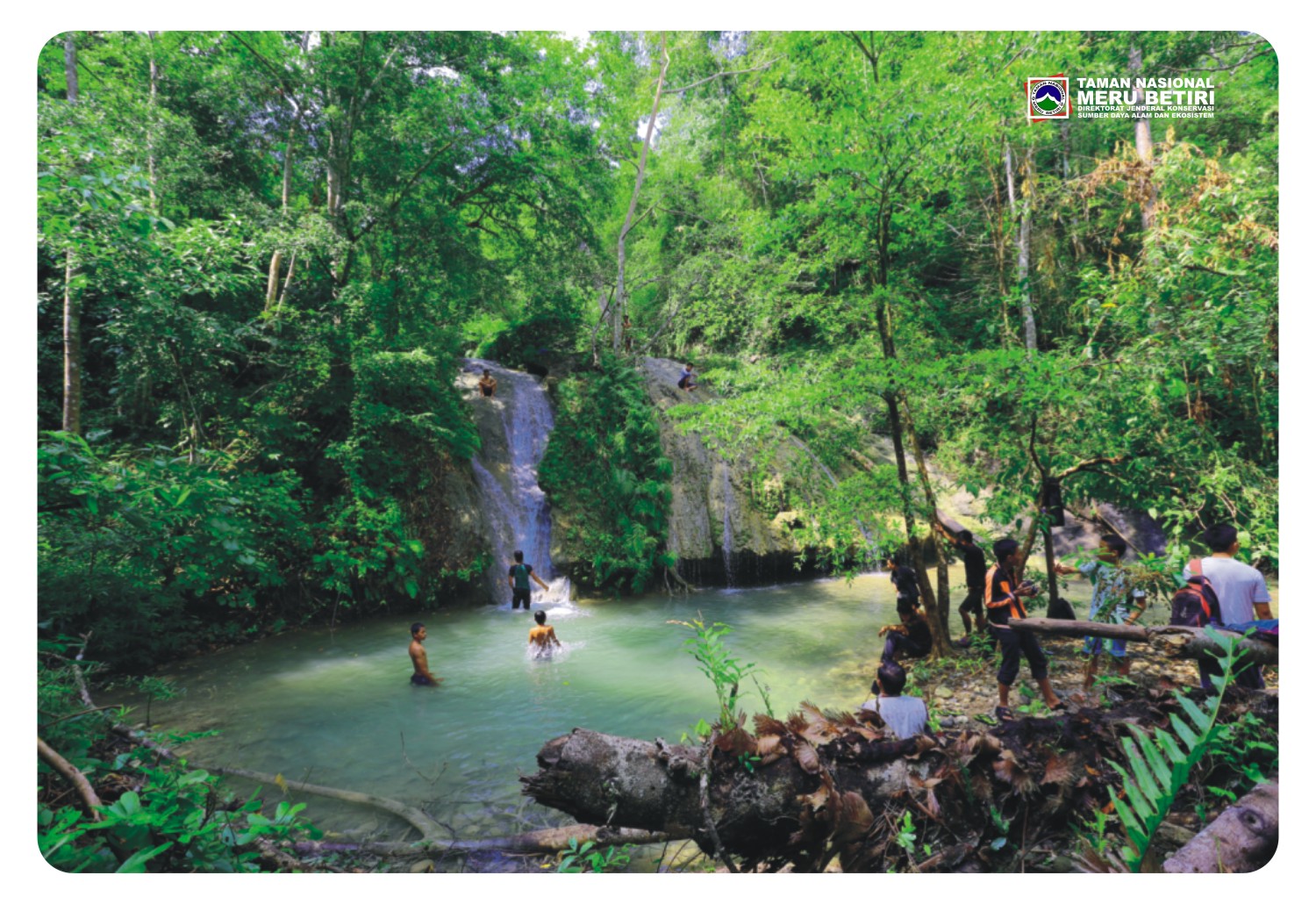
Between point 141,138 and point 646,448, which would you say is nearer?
point 141,138

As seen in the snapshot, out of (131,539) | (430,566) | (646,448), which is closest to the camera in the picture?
(131,539)

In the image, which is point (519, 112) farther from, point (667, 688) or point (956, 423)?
point (667, 688)

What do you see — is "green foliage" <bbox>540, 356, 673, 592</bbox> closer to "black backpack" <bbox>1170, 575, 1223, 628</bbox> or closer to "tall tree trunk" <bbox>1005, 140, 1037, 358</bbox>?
"tall tree trunk" <bbox>1005, 140, 1037, 358</bbox>

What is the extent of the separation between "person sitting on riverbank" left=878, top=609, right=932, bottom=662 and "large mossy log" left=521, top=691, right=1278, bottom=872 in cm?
272

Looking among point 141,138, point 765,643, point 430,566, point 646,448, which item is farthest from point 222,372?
point 765,643

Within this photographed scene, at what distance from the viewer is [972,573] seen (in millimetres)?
5914

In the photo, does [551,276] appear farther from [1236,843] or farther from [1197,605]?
[1236,843]

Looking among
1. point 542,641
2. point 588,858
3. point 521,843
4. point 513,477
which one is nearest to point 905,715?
point 588,858

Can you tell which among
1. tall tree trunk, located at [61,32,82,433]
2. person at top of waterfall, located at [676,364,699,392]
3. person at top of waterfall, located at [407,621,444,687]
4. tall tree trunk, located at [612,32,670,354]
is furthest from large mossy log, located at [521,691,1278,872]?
person at top of waterfall, located at [676,364,699,392]

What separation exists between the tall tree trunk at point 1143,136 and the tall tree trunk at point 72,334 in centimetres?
602

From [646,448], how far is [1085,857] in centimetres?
933

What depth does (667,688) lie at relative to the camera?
5754mm

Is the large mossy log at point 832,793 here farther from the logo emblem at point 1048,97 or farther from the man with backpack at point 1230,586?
the logo emblem at point 1048,97

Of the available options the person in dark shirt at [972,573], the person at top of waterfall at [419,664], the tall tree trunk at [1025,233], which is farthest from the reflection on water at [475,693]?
the tall tree trunk at [1025,233]
